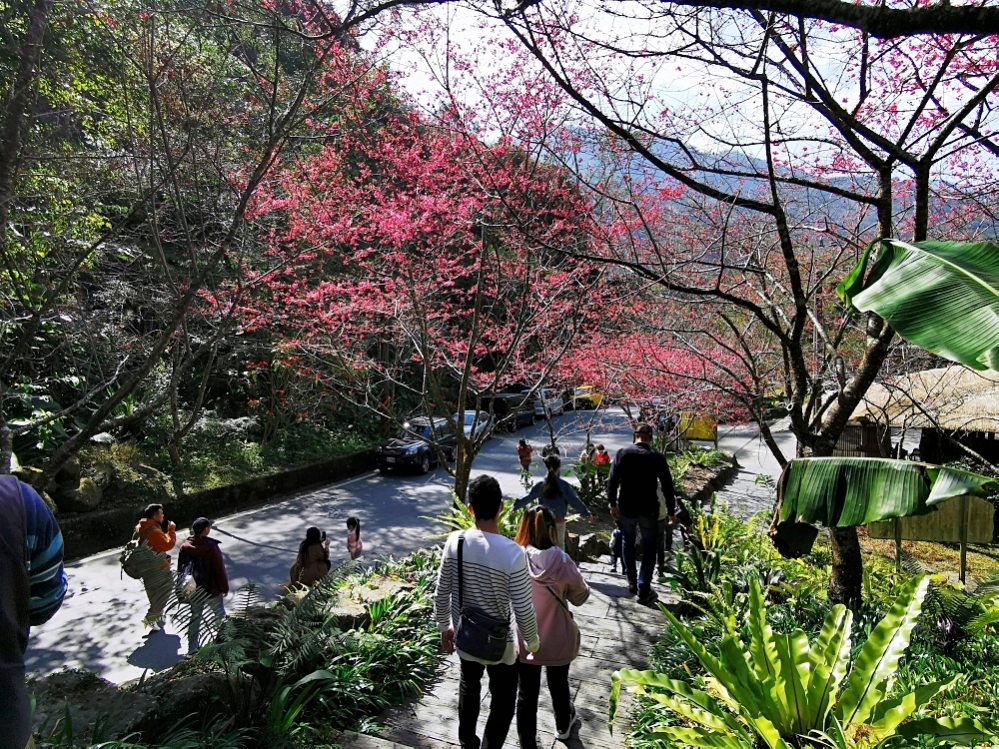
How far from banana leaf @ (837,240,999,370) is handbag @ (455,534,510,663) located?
2178 millimetres

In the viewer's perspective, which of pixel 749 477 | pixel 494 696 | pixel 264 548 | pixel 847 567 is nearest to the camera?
pixel 494 696

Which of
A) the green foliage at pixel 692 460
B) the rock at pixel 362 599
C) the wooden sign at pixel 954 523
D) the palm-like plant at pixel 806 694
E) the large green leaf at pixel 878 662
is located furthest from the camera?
the green foliage at pixel 692 460

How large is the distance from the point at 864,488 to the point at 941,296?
3.37ft

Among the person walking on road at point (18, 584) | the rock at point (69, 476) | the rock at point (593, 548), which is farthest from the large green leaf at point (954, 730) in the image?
the rock at point (69, 476)

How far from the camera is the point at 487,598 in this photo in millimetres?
3266

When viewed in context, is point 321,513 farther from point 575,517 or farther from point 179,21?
point 179,21

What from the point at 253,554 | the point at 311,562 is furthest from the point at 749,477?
the point at 311,562

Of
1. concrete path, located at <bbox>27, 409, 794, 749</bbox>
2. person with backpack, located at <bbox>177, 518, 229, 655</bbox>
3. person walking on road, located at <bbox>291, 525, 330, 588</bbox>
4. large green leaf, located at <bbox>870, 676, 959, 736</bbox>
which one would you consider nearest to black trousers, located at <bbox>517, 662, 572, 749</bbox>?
concrete path, located at <bbox>27, 409, 794, 749</bbox>

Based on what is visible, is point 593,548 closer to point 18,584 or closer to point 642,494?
point 642,494

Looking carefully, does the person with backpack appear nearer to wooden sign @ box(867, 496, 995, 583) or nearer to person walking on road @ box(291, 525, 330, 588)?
person walking on road @ box(291, 525, 330, 588)

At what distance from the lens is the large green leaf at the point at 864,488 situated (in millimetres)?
2941

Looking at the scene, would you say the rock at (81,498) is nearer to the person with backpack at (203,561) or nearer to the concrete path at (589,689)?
the person with backpack at (203,561)

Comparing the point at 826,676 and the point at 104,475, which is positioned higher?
the point at 826,676

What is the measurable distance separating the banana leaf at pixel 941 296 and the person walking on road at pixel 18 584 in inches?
117
